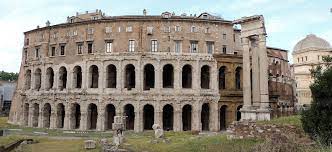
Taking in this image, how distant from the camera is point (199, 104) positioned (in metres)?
40.1

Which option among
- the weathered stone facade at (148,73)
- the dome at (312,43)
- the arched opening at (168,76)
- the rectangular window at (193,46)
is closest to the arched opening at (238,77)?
the weathered stone facade at (148,73)

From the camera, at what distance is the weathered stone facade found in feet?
131

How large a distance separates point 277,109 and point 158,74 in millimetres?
15865

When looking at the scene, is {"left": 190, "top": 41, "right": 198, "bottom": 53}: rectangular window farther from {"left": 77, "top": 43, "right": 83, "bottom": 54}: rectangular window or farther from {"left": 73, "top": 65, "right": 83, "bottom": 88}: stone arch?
{"left": 73, "top": 65, "right": 83, "bottom": 88}: stone arch

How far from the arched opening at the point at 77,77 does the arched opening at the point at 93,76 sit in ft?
5.78

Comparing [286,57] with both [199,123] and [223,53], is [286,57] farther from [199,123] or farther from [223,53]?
[199,123]

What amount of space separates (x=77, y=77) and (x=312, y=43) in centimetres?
4660

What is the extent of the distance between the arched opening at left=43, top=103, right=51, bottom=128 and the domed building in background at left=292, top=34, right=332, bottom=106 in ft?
149

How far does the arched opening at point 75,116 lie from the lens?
140 ft

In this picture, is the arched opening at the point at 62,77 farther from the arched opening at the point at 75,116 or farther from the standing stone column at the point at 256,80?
the standing stone column at the point at 256,80

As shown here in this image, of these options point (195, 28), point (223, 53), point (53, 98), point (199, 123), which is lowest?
point (199, 123)

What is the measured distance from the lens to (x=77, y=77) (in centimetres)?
4469

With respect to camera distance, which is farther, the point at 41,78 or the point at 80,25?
the point at 41,78

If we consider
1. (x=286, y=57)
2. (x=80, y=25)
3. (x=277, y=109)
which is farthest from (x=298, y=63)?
(x=80, y=25)
